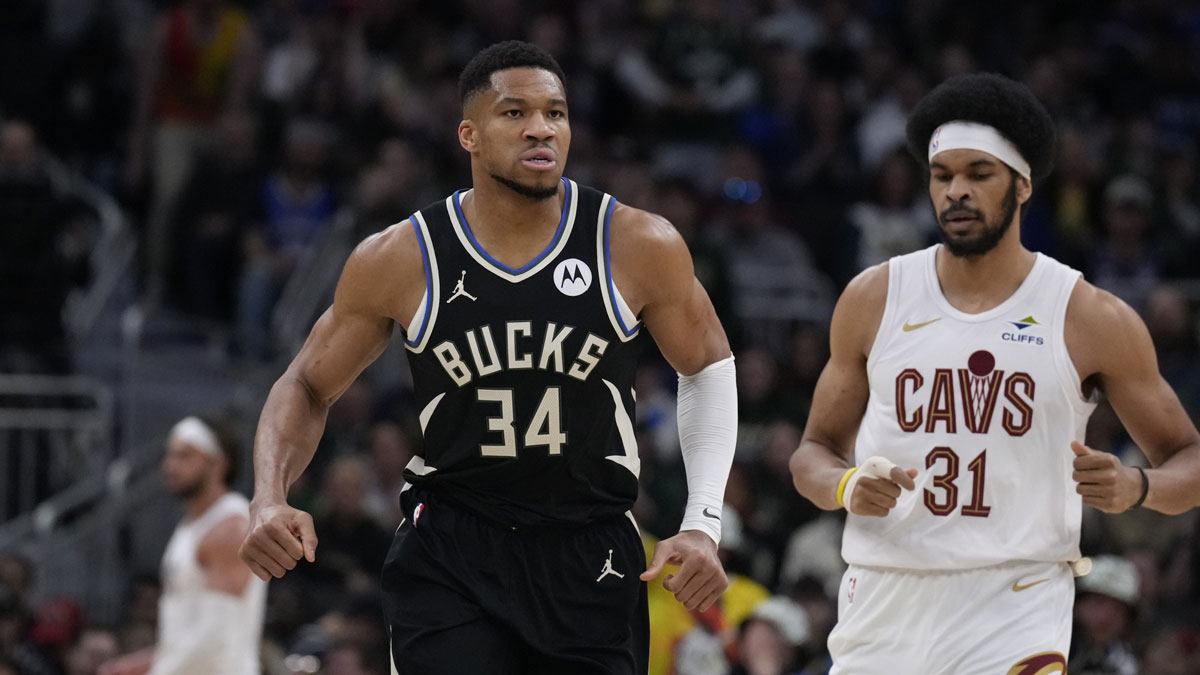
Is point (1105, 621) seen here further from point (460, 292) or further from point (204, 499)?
point (460, 292)

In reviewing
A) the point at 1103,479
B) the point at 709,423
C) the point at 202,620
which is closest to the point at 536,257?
the point at 709,423

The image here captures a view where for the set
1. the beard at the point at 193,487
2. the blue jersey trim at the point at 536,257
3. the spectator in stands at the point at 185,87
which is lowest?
the beard at the point at 193,487

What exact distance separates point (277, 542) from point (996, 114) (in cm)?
294

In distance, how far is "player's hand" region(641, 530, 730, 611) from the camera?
5.28m

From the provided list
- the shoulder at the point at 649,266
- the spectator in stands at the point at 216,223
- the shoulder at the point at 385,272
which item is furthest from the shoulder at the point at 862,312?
the spectator in stands at the point at 216,223

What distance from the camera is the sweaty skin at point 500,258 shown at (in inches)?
223

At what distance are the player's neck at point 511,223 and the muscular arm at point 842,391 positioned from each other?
1.28 meters

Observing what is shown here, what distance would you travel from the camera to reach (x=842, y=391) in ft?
21.4

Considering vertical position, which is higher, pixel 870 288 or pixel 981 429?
pixel 870 288

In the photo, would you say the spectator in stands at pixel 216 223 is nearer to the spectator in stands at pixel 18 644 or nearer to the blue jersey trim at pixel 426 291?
the spectator in stands at pixel 18 644

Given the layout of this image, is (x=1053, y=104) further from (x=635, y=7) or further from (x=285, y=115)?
(x=285, y=115)

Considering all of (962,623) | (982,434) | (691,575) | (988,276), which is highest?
(988,276)

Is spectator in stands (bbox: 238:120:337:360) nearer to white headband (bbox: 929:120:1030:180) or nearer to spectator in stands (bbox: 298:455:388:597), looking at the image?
spectator in stands (bbox: 298:455:388:597)

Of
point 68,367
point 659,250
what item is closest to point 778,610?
point 659,250
